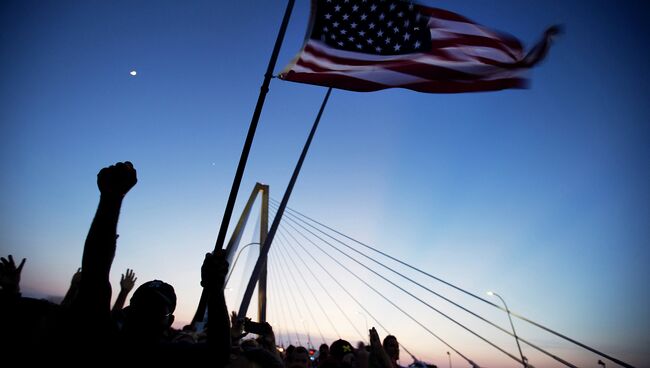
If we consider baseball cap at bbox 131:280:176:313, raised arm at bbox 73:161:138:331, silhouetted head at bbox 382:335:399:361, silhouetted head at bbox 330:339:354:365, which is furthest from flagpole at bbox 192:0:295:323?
silhouetted head at bbox 382:335:399:361

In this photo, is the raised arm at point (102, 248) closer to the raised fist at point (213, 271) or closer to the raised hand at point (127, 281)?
the raised fist at point (213, 271)

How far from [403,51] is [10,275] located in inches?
248

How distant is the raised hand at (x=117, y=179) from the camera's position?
1418 mm

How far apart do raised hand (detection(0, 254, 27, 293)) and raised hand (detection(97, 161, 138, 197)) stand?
2158 millimetres

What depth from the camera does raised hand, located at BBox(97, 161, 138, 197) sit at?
1418mm

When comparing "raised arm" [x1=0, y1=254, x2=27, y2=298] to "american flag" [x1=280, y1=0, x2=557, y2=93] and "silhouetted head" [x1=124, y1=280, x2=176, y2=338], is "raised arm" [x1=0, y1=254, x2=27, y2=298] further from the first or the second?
"american flag" [x1=280, y1=0, x2=557, y2=93]

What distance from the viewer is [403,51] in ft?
Result: 20.4

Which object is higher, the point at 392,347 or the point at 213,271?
the point at 213,271

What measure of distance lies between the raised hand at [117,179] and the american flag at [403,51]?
13.4 ft

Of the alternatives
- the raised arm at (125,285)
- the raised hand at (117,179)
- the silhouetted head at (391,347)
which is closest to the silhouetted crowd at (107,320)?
the raised hand at (117,179)

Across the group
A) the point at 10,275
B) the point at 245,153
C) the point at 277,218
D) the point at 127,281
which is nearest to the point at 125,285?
the point at 127,281

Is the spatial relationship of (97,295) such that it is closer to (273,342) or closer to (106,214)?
(106,214)

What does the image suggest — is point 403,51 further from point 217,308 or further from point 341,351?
point 217,308

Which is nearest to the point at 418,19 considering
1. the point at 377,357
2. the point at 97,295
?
the point at 377,357
